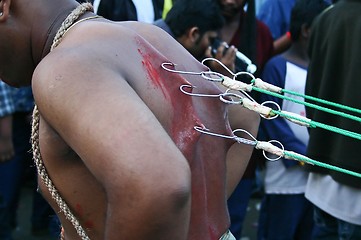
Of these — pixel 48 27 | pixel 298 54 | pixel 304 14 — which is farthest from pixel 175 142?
pixel 304 14

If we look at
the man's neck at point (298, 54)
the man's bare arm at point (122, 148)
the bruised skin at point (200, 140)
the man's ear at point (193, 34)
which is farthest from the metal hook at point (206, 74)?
the man's neck at point (298, 54)

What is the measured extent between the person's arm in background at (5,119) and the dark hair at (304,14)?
2.01 m

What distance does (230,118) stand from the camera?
2314mm

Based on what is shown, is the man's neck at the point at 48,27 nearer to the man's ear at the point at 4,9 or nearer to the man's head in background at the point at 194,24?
the man's ear at the point at 4,9

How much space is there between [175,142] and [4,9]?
1.97ft

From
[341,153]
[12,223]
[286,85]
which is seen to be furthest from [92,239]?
[12,223]

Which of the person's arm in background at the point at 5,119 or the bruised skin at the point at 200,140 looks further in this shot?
the person's arm in background at the point at 5,119

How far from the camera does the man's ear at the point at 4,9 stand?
2014 mm

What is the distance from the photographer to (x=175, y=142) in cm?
187

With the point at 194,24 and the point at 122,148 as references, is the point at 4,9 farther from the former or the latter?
the point at 194,24

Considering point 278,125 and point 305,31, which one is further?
point 305,31

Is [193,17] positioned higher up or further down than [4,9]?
further down

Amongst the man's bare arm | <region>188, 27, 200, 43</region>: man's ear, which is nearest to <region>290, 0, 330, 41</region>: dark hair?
<region>188, 27, 200, 43</region>: man's ear

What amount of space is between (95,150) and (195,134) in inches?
16.2
